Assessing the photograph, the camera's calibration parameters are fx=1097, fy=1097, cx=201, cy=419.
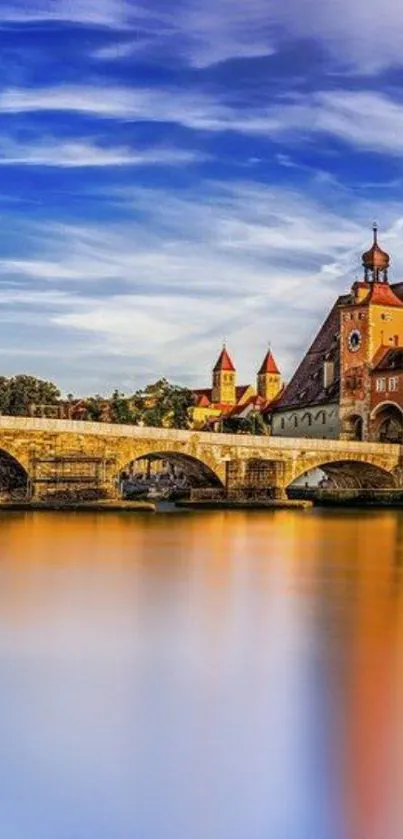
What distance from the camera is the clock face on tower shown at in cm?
5675

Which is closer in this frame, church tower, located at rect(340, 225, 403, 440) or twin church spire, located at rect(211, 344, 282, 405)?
church tower, located at rect(340, 225, 403, 440)

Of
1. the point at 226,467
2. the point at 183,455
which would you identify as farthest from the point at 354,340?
the point at 183,455

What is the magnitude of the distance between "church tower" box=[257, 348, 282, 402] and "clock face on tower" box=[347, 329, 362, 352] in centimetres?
4546

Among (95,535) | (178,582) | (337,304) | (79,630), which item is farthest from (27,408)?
(79,630)

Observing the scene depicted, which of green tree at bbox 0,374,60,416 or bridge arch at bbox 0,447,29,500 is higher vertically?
green tree at bbox 0,374,60,416

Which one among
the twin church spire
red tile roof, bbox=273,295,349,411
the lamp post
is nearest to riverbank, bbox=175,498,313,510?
the lamp post

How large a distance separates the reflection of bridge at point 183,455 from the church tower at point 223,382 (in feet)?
179

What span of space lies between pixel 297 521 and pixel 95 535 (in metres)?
10.3

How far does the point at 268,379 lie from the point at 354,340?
46.7m

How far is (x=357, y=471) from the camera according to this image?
5178cm

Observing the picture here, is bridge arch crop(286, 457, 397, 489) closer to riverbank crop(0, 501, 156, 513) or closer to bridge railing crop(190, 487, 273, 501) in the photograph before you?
bridge railing crop(190, 487, 273, 501)

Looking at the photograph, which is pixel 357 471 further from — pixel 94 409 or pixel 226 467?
pixel 94 409

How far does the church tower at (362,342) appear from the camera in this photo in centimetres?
5612

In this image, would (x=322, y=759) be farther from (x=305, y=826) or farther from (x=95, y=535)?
(x=95, y=535)
